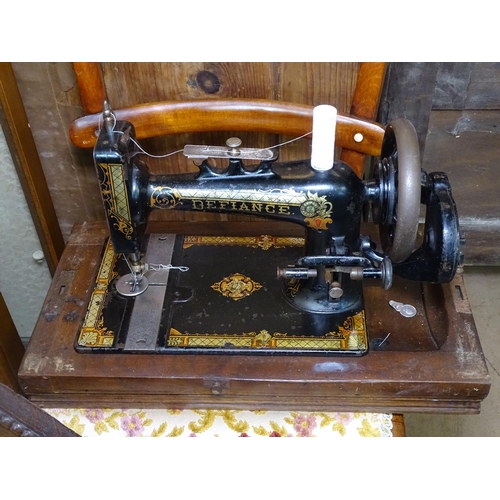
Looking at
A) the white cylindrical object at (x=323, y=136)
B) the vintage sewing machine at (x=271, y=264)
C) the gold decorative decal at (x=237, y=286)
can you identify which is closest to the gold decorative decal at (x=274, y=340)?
the vintage sewing machine at (x=271, y=264)

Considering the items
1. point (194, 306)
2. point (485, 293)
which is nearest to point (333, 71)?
point (194, 306)

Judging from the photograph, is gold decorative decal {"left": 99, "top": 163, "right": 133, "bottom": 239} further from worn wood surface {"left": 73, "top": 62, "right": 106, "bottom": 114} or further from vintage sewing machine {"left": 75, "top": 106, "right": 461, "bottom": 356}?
worn wood surface {"left": 73, "top": 62, "right": 106, "bottom": 114}

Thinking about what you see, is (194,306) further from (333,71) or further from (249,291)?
(333,71)

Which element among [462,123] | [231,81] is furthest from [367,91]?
[462,123]

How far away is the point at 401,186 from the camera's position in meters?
1.08

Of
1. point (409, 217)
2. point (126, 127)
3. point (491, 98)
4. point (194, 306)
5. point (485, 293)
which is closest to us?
point (409, 217)

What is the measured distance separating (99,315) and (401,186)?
2.31 ft

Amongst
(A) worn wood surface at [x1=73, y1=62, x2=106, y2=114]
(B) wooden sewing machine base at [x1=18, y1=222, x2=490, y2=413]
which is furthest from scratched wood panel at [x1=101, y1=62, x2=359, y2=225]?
(B) wooden sewing machine base at [x1=18, y1=222, x2=490, y2=413]

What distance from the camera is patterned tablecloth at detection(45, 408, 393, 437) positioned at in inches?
50.3

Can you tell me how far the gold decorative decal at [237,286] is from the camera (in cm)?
139

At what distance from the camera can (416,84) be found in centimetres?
155

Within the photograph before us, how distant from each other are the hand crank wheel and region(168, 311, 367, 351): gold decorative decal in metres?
0.19

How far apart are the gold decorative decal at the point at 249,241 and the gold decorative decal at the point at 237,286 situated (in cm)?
13

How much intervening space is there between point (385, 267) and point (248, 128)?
0.50 metres
